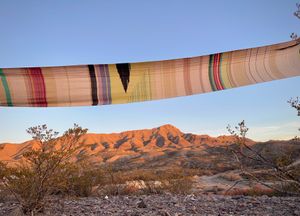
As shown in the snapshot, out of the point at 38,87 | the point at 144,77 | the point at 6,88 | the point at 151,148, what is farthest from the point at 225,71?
the point at 151,148

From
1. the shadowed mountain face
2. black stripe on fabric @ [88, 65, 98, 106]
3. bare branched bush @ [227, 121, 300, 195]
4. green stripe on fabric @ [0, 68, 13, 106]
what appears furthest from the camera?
the shadowed mountain face

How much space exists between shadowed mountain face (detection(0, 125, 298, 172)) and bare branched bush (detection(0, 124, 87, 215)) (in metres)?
23.6

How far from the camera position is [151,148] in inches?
2055

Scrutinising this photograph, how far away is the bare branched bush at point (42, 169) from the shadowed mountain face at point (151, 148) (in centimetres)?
2364

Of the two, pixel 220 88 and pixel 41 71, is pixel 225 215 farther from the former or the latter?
pixel 41 71

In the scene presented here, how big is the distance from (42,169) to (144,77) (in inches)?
158

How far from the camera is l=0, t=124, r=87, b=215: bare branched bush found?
4926 mm

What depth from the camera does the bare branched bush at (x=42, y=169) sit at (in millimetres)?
4926

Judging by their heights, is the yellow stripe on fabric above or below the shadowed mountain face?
above

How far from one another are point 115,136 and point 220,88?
65.8 meters

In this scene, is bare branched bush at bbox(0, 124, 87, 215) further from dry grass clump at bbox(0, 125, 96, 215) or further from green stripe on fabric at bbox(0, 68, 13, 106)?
green stripe on fabric at bbox(0, 68, 13, 106)

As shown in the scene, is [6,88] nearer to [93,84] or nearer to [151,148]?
[93,84]

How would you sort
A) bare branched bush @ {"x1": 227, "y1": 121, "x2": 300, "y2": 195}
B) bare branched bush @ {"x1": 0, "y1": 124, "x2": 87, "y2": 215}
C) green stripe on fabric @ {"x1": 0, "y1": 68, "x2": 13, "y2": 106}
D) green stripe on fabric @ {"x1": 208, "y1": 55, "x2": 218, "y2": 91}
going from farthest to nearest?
bare branched bush @ {"x1": 0, "y1": 124, "x2": 87, "y2": 215}
bare branched bush @ {"x1": 227, "y1": 121, "x2": 300, "y2": 195}
green stripe on fabric @ {"x1": 208, "y1": 55, "x2": 218, "y2": 91}
green stripe on fabric @ {"x1": 0, "y1": 68, "x2": 13, "y2": 106}

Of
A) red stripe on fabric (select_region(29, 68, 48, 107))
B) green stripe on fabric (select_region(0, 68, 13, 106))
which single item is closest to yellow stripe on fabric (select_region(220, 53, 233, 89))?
red stripe on fabric (select_region(29, 68, 48, 107))
